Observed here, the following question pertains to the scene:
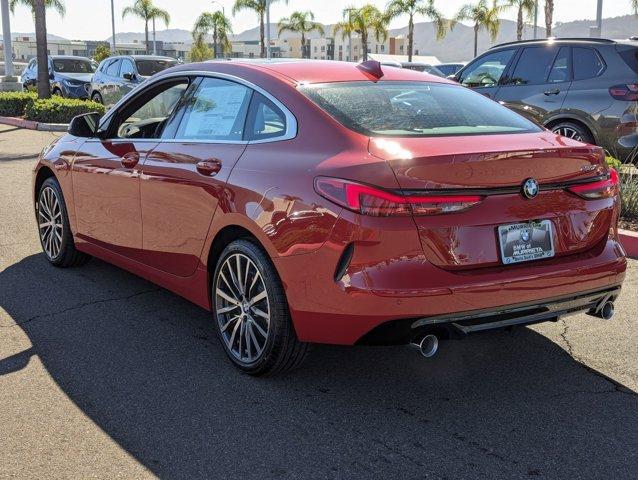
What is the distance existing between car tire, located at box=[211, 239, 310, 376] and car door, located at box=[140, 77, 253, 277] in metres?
0.29

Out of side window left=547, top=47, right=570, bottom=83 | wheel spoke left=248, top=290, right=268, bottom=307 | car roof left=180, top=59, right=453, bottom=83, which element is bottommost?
wheel spoke left=248, top=290, right=268, bottom=307

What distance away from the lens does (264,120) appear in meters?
4.03

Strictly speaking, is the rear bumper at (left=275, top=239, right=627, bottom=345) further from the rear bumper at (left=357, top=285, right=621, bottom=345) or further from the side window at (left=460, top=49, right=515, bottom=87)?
the side window at (left=460, top=49, right=515, bottom=87)

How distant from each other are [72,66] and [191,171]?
23.0 meters

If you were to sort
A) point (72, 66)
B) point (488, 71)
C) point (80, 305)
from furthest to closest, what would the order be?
point (72, 66)
point (488, 71)
point (80, 305)

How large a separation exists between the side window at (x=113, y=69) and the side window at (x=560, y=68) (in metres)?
13.7

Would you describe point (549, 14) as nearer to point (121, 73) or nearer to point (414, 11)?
point (414, 11)

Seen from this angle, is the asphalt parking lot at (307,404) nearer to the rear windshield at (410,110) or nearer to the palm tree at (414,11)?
the rear windshield at (410,110)

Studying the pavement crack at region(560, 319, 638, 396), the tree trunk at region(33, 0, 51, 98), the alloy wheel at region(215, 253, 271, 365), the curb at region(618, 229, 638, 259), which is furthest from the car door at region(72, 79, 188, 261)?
the tree trunk at region(33, 0, 51, 98)

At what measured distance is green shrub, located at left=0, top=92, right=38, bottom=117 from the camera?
69.7 ft

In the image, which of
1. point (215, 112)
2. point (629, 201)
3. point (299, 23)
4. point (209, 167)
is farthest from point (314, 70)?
point (299, 23)

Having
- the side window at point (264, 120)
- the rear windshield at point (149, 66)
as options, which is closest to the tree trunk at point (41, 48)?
the rear windshield at point (149, 66)

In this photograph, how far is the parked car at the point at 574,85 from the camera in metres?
8.98

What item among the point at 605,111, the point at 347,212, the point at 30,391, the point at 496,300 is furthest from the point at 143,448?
the point at 605,111
